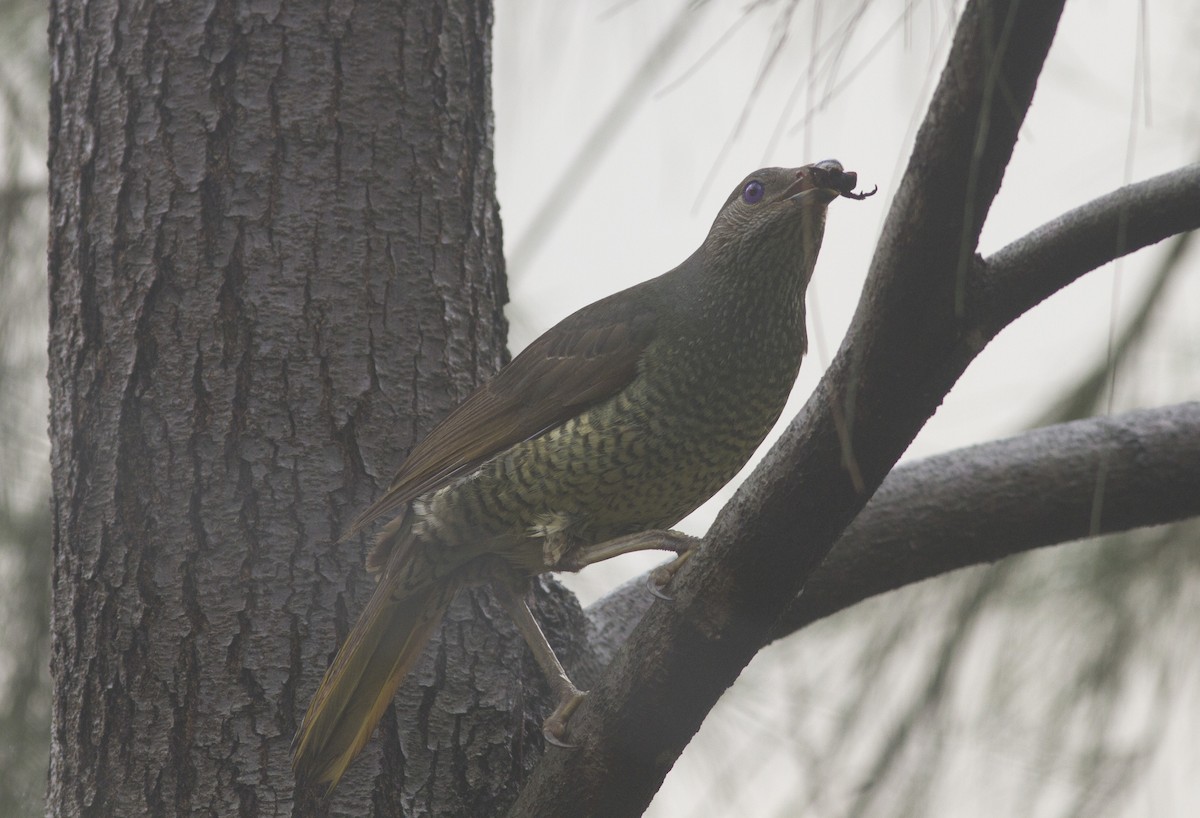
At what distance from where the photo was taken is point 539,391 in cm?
276

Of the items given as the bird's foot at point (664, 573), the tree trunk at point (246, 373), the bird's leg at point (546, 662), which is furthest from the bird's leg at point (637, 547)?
the tree trunk at point (246, 373)

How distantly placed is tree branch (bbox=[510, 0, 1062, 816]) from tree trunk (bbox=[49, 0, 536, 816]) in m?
0.43

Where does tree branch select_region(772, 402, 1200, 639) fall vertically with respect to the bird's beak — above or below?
below

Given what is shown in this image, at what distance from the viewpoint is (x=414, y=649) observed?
2537 mm

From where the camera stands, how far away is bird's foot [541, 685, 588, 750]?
238 cm

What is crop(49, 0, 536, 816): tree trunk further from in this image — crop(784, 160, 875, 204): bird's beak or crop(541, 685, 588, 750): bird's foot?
crop(784, 160, 875, 204): bird's beak

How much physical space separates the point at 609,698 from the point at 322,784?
1.97ft

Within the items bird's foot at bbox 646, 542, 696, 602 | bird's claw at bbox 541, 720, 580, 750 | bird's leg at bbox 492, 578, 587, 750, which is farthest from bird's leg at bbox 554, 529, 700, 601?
bird's claw at bbox 541, 720, 580, 750

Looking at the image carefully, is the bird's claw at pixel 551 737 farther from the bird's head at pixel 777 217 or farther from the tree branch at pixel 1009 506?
the bird's head at pixel 777 217

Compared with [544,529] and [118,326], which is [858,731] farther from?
[118,326]

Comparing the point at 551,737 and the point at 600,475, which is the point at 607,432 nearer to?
the point at 600,475

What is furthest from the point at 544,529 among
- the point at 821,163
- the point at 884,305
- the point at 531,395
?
the point at 884,305

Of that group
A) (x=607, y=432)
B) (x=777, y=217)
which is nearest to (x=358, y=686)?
(x=607, y=432)

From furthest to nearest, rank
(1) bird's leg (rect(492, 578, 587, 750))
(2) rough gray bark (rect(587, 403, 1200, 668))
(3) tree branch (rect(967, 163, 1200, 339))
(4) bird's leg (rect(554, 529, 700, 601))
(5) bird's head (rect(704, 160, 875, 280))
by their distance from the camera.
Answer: (2) rough gray bark (rect(587, 403, 1200, 668)) < (5) bird's head (rect(704, 160, 875, 280)) < (4) bird's leg (rect(554, 529, 700, 601)) < (1) bird's leg (rect(492, 578, 587, 750)) < (3) tree branch (rect(967, 163, 1200, 339))
